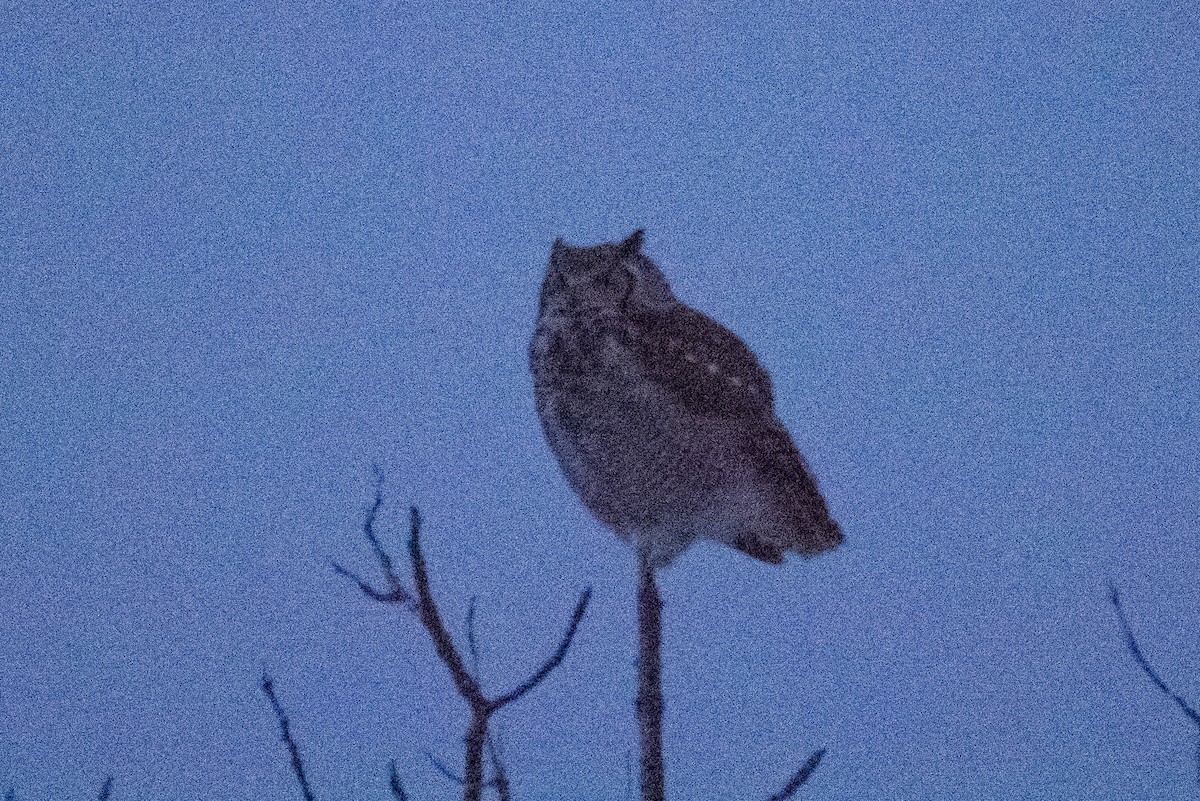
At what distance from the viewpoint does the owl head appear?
329 cm

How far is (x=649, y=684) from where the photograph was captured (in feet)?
6.23

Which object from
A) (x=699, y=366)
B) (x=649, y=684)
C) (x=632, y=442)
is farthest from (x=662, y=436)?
(x=649, y=684)

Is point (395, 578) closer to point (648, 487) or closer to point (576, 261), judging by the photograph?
point (648, 487)

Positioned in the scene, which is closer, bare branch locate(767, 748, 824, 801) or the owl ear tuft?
bare branch locate(767, 748, 824, 801)

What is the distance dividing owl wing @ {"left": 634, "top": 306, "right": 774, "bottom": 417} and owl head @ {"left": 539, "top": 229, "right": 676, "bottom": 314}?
3.1 inches

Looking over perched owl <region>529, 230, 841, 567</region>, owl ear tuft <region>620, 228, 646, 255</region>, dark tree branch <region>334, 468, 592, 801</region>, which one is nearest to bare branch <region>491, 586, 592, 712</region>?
dark tree branch <region>334, 468, 592, 801</region>

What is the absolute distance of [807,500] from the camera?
316 centimetres

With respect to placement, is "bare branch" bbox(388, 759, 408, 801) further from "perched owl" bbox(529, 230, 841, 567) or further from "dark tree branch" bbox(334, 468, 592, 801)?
"perched owl" bbox(529, 230, 841, 567)

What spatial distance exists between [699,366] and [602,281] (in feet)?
1.19

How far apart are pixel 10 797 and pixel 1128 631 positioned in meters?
1.74

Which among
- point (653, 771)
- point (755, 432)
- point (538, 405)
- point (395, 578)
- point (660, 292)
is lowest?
point (653, 771)

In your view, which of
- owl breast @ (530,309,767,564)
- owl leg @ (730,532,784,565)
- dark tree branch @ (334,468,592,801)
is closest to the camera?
dark tree branch @ (334,468,592,801)

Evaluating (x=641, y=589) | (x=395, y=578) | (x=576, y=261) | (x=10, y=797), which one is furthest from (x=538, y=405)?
(x=395, y=578)

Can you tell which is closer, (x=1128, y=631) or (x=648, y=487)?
(x=1128, y=631)
